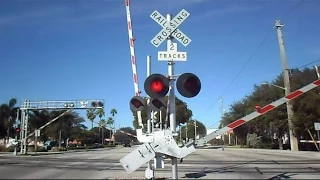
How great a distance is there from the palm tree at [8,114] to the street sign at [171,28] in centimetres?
7817

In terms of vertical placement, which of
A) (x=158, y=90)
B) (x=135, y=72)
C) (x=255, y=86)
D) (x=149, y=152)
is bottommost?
(x=149, y=152)

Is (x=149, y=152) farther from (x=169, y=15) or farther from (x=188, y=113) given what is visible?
(x=188, y=113)

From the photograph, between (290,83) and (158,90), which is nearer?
(158,90)

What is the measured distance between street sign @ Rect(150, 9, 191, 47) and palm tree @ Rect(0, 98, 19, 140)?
78172 millimetres

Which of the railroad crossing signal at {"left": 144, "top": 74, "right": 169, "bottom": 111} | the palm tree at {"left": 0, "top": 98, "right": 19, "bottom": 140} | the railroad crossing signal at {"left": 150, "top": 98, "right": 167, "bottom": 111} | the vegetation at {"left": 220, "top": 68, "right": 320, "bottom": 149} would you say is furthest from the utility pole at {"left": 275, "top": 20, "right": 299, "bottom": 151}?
the palm tree at {"left": 0, "top": 98, "right": 19, "bottom": 140}

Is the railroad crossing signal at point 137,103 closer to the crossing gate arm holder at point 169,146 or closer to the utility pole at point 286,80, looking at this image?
the crossing gate arm holder at point 169,146

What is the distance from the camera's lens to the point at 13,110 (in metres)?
81.9

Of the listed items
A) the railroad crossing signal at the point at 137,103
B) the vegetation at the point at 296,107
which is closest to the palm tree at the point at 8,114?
the vegetation at the point at 296,107

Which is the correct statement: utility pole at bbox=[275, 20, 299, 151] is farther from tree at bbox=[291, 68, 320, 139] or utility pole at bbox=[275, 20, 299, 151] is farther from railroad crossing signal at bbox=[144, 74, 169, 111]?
railroad crossing signal at bbox=[144, 74, 169, 111]

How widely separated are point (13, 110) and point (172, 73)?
264 feet

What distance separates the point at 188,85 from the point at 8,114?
266 ft

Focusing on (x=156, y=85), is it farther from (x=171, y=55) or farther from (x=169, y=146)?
(x=169, y=146)

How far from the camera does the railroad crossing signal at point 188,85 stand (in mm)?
9188

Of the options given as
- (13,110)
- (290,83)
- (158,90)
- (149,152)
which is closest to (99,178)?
(149,152)
